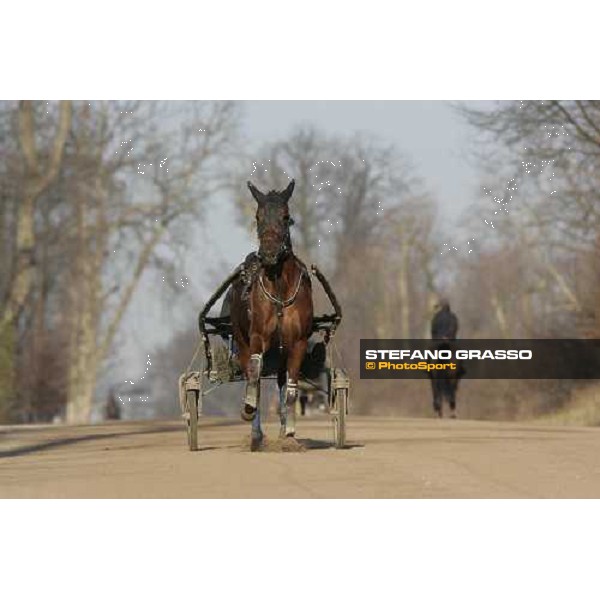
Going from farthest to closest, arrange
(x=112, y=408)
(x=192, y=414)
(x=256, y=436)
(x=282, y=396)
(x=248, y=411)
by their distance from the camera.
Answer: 1. (x=112, y=408)
2. (x=192, y=414)
3. (x=282, y=396)
4. (x=256, y=436)
5. (x=248, y=411)

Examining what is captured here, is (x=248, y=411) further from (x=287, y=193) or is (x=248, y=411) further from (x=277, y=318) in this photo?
(x=287, y=193)

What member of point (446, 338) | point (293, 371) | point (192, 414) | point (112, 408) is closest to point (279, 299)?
point (293, 371)

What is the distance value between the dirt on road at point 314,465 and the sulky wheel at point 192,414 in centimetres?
18

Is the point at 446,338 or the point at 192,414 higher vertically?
the point at 446,338

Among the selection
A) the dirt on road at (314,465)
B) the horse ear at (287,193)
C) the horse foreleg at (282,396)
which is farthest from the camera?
the horse foreleg at (282,396)

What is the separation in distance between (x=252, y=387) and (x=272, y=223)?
1918mm

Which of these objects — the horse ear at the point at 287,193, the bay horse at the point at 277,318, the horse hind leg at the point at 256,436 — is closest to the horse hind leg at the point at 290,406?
the bay horse at the point at 277,318

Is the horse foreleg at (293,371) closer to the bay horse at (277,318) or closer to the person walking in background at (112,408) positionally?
the bay horse at (277,318)

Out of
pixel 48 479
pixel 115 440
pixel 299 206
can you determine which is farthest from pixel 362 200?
pixel 48 479

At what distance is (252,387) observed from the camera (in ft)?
63.2

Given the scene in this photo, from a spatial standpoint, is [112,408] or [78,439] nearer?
[78,439]

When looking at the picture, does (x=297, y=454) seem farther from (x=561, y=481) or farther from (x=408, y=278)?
(x=408, y=278)

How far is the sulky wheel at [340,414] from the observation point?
20016 mm

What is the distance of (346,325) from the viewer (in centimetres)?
4003
